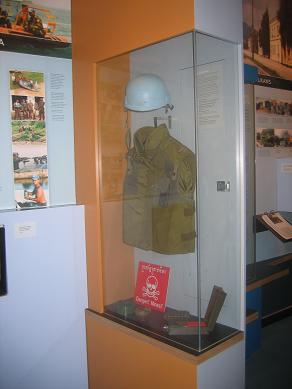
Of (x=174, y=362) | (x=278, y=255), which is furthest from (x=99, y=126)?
(x=278, y=255)

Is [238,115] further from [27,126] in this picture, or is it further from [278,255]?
[278,255]

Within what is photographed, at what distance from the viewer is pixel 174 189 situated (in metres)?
2.14

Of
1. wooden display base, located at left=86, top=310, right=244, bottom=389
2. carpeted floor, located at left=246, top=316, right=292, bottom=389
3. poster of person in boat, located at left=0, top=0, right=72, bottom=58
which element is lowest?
carpeted floor, located at left=246, top=316, right=292, bottom=389

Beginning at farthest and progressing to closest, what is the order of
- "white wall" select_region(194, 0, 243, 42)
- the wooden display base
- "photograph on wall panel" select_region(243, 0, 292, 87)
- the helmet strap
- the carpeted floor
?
1. "photograph on wall panel" select_region(243, 0, 292, 87)
2. the carpeted floor
3. the helmet strap
4. the wooden display base
5. "white wall" select_region(194, 0, 243, 42)

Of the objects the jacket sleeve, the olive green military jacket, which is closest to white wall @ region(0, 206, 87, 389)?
the olive green military jacket

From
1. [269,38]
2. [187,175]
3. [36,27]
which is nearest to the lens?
[187,175]

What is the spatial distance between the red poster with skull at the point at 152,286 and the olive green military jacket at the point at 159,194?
0.53 feet

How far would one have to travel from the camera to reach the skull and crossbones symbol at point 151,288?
2281mm

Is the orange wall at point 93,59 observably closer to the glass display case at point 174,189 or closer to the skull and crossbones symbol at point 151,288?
the glass display case at point 174,189

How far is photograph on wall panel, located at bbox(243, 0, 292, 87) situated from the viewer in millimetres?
3520

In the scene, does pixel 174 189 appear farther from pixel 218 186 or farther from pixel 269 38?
pixel 269 38

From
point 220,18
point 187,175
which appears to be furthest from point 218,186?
point 220,18

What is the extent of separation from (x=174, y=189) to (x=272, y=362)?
1.78 m

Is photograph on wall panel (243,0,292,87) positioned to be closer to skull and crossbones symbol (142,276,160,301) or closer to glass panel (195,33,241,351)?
glass panel (195,33,241,351)
